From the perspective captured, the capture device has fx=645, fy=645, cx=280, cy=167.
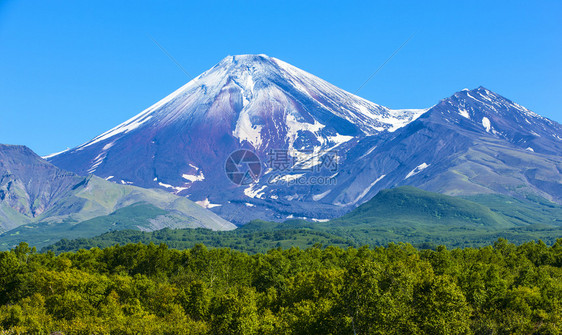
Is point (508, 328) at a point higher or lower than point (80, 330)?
higher

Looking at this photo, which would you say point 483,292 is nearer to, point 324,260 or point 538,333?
point 538,333

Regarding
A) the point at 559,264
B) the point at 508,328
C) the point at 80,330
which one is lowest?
the point at 80,330

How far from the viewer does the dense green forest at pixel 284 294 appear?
190 ft

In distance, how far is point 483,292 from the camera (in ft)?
259

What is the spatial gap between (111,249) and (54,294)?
45.3 metres

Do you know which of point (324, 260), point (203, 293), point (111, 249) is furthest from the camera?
point (111, 249)

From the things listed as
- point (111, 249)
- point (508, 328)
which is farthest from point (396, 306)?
point (111, 249)

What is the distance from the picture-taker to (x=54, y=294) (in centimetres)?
9188

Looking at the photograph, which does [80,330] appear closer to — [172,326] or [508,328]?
[172,326]

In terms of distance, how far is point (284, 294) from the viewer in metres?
88.8

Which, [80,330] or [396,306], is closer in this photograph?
[396,306]

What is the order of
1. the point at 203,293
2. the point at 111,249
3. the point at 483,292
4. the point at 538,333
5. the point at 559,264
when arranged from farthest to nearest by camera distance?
the point at 111,249
the point at 559,264
the point at 203,293
the point at 483,292
the point at 538,333

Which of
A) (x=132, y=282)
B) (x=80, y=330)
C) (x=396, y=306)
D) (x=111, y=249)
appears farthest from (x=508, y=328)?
(x=111, y=249)

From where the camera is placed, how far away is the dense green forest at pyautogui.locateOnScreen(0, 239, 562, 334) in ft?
190
